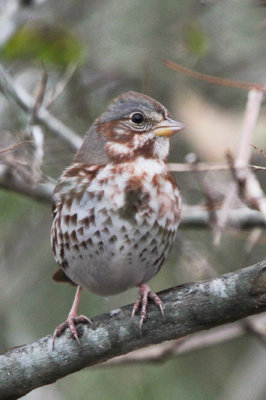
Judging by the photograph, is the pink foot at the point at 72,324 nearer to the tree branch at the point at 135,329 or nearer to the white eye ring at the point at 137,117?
the tree branch at the point at 135,329

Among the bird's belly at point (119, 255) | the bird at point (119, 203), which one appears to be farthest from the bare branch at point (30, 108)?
the bird's belly at point (119, 255)

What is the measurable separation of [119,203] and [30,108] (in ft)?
4.52

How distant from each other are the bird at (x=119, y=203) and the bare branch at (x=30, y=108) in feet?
2.66

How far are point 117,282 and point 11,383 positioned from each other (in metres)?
1.04

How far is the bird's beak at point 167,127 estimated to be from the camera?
15.3ft

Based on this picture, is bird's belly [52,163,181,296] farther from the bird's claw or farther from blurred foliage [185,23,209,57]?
blurred foliage [185,23,209,57]

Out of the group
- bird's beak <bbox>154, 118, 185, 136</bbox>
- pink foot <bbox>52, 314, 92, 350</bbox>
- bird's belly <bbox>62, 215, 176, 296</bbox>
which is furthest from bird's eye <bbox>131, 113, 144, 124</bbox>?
pink foot <bbox>52, 314, 92, 350</bbox>

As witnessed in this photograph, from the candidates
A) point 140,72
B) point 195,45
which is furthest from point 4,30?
point 140,72

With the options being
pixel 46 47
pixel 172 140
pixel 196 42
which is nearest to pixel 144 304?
pixel 196 42

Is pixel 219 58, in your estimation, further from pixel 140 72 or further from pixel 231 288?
pixel 231 288

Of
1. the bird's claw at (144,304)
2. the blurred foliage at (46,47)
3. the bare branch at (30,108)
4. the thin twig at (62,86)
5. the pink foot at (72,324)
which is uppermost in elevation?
the blurred foliage at (46,47)

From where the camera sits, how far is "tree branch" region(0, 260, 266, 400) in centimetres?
368

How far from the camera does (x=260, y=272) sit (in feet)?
11.8

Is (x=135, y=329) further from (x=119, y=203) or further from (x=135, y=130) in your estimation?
(x=135, y=130)
